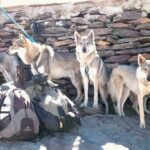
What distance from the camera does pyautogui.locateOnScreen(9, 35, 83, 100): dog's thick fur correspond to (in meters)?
9.38

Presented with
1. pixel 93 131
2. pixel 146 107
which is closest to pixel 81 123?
pixel 93 131

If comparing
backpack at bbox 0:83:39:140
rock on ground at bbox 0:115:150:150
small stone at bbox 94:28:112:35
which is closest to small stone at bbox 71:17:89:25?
small stone at bbox 94:28:112:35

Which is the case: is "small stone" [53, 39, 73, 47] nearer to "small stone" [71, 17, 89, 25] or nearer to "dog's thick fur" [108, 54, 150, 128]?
"small stone" [71, 17, 89, 25]

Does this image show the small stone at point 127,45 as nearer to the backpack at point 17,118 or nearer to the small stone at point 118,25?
the small stone at point 118,25

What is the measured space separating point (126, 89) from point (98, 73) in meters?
0.63

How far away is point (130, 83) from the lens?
28.8 feet

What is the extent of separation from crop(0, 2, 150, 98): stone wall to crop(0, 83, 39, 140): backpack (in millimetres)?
2725

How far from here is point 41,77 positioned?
7859 millimetres

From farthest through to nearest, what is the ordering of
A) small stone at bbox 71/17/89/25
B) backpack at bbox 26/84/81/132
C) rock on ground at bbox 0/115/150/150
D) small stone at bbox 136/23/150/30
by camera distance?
small stone at bbox 71/17/89/25 < small stone at bbox 136/23/150/30 < backpack at bbox 26/84/81/132 < rock on ground at bbox 0/115/150/150

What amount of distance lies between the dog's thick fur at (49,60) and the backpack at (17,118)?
2.09 metres

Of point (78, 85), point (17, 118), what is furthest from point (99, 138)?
point (78, 85)

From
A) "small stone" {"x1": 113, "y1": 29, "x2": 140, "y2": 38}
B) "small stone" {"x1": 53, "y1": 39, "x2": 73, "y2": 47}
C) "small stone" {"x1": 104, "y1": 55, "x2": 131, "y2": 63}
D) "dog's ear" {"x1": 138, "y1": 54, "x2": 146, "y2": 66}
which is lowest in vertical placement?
"small stone" {"x1": 104, "y1": 55, "x2": 131, "y2": 63}

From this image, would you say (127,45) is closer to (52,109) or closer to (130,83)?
(130,83)

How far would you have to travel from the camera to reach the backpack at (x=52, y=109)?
24.1ft
